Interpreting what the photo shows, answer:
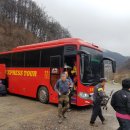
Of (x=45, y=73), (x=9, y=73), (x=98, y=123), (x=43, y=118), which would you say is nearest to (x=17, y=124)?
(x=43, y=118)

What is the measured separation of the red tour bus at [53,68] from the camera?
43.7 feet

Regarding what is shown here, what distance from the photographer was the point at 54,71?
14.5 meters

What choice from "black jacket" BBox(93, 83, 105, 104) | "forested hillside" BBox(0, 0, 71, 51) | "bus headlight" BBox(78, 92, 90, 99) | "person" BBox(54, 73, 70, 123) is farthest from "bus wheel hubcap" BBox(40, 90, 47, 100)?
"forested hillside" BBox(0, 0, 71, 51)

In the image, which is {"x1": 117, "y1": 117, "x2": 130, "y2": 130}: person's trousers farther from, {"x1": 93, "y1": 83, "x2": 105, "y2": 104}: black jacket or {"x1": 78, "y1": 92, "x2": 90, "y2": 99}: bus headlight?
{"x1": 78, "y1": 92, "x2": 90, "y2": 99}: bus headlight

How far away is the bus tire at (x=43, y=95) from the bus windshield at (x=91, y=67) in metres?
2.61

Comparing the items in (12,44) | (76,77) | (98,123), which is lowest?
(98,123)

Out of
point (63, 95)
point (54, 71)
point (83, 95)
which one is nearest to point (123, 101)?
point (63, 95)

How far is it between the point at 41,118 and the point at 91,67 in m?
3.94

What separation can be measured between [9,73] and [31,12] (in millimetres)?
58225

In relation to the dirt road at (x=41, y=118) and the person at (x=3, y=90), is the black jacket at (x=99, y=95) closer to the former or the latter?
the dirt road at (x=41, y=118)

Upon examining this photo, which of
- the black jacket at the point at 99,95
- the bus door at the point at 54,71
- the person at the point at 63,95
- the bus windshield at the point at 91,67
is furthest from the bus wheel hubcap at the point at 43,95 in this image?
the black jacket at the point at 99,95

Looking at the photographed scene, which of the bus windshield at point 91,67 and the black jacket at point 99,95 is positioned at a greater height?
the bus windshield at point 91,67

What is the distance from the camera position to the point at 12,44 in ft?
200

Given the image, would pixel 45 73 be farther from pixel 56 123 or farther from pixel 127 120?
pixel 127 120
